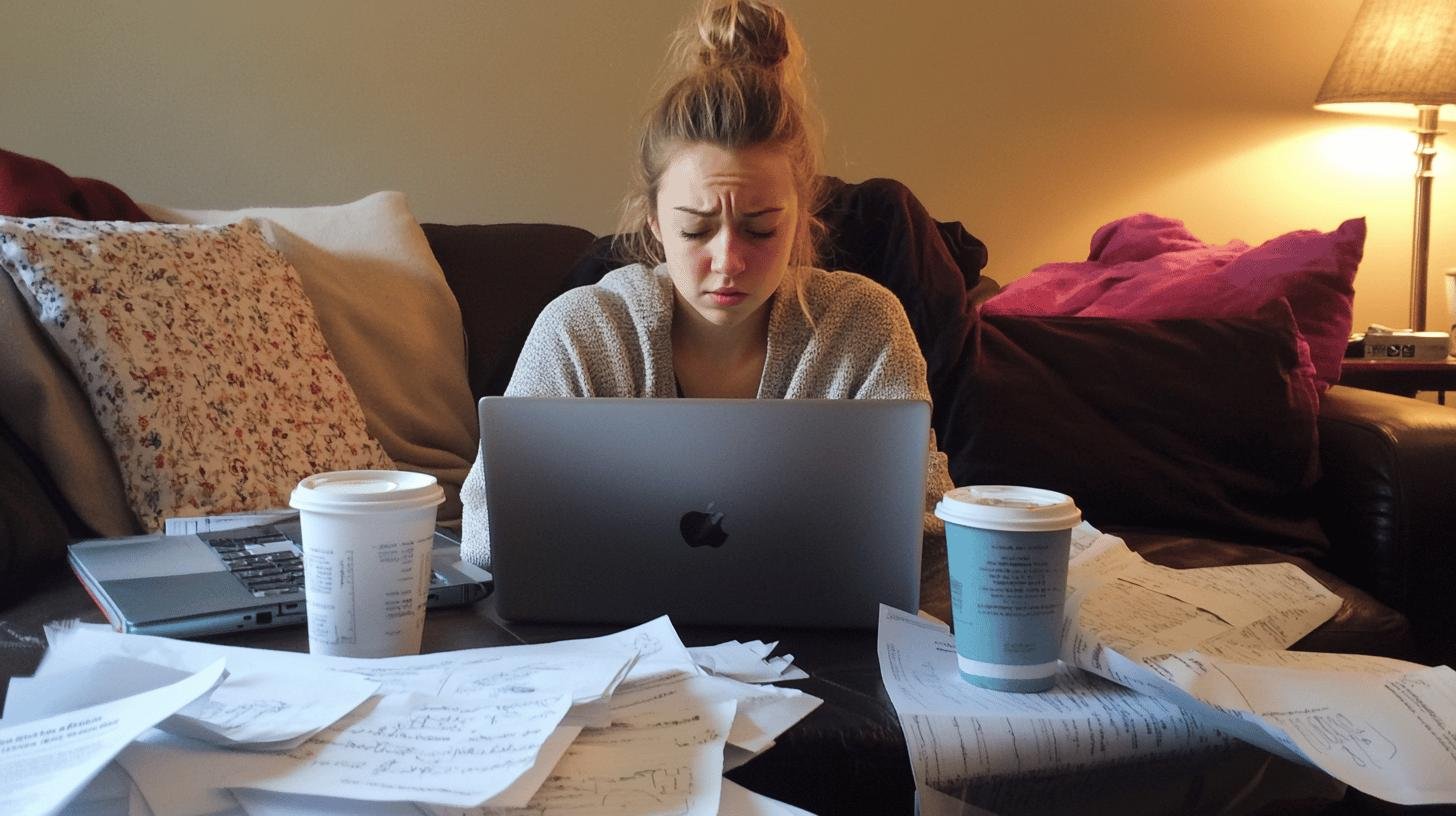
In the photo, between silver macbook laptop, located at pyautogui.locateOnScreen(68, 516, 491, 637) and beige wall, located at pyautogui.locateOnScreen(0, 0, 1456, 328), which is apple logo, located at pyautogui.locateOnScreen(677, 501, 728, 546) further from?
beige wall, located at pyautogui.locateOnScreen(0, 0, 1456, 328)

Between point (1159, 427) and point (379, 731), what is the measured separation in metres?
1.32

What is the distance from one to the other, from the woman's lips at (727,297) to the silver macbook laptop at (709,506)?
33cm

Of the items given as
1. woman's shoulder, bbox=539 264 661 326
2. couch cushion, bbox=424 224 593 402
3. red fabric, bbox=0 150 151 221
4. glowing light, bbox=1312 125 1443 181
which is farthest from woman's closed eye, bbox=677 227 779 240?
glowing light, bbox=1312 125 1443 181

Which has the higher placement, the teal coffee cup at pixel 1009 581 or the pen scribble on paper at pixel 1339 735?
the teal coffee cup at pixel 1009 581

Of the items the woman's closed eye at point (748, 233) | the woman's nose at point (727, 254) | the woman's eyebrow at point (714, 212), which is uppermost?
the woman's eyebrow at point (714, 212)

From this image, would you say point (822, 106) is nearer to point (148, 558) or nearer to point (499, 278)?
point (499, 278)

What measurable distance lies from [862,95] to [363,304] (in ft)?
3.73

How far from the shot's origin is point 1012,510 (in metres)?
0.85

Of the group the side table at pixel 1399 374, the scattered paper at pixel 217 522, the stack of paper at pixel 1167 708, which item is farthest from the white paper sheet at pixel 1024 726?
the side table at pixel 1399 374

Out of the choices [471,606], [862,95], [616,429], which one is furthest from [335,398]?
[862,95]

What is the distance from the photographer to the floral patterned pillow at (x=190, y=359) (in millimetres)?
1416

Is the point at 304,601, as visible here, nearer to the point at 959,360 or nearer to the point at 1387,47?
the point at 959,360

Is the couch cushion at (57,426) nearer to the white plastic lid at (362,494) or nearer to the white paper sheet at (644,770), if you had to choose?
the white plastic lid at (362,494)

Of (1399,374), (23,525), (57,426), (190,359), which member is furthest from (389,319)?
(1399,374)
